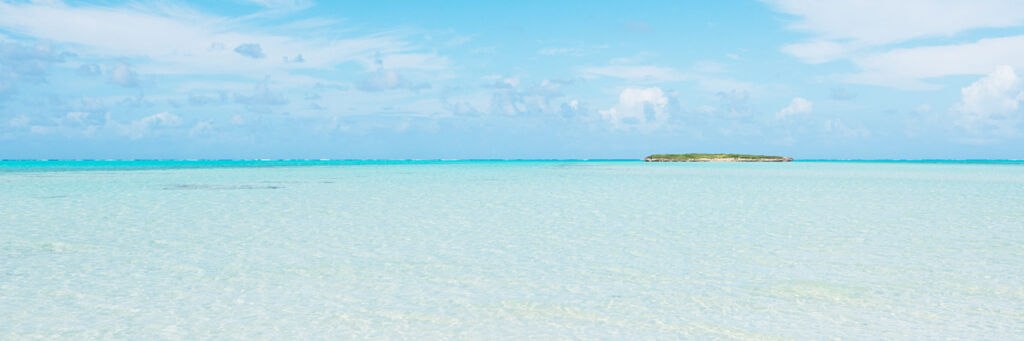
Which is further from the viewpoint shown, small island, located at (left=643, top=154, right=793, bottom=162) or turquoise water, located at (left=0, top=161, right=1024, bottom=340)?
small island, located at (left=643, top=154, right=793, bottom=162)

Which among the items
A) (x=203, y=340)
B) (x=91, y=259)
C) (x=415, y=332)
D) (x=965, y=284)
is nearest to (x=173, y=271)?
(x=91, y=259)

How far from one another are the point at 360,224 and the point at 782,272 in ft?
29.2

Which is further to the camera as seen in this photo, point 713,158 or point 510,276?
point 713,158

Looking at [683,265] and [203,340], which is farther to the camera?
[683,265]

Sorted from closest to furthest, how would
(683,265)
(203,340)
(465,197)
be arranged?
(203,340) → (683,265) → (465,197)

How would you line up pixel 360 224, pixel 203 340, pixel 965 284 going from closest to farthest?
pixel 203 340, pixel 965 284, pixel 360 224

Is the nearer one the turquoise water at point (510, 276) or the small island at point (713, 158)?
the turquoise water at point (510, 276)

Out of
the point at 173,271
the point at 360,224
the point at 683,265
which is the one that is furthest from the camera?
the point at 360,224

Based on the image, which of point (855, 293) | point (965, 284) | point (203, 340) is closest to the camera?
point (203, 340)

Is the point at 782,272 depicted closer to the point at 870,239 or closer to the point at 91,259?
the point at 870,239

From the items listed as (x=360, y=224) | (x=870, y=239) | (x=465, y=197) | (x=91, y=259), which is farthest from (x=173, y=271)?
(x=465, y=197)

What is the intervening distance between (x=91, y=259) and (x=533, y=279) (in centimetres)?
636

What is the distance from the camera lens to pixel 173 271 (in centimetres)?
900

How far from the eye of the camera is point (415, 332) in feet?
20.3
